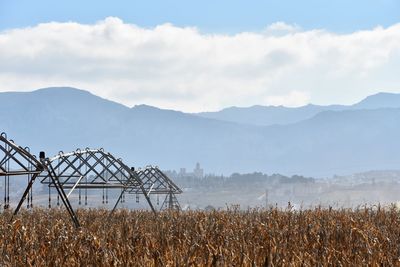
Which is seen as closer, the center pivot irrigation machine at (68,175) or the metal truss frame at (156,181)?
the center pivot irrigation machine at (68,175)

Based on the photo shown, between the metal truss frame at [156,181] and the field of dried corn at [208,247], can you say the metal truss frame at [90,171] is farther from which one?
the field of dried corn at [208,247]

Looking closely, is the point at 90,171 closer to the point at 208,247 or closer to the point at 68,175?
the point at 68,175

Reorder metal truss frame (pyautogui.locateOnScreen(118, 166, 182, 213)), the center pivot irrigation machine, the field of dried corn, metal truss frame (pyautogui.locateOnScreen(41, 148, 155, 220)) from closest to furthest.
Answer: the field of dried corn
the center pivot irrigation machine
metal truss frame (pyautogui.locateOnScreen(41, 148, 155, 220))
metal truss frame (pyautogui.locateOnScreen(118, 166, 182, 213))

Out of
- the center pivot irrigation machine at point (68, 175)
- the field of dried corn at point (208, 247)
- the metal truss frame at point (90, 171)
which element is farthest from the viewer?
the metal truss frame at point (90, 171)

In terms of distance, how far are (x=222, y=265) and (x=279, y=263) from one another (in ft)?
5.16

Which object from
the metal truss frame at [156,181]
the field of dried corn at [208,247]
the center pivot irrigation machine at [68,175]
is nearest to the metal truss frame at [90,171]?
the center pivot irrigation machine at [68,175]

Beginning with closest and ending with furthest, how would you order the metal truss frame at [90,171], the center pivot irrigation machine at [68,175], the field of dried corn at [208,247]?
the field of dried corn at [208,247]
the center pivot irrigation machine at [68,175]
the metal truss frame at [90,171]

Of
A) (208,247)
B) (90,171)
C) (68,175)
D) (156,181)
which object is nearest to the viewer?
(208,247)

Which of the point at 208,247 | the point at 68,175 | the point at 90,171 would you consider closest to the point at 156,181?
the point at 68,175

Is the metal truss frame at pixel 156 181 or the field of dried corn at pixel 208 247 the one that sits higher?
the metal truss frame at pixel 156 181

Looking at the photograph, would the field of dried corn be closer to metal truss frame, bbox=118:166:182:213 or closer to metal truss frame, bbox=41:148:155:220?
metal truss frame, bbox=41:148:155:220

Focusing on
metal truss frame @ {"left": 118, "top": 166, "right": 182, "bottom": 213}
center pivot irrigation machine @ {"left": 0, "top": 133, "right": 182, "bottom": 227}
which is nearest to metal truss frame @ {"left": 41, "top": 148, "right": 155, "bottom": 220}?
center pivot irrigation machine @ {"left": 0, "top": 133, "right": 182, "bottom": 227}

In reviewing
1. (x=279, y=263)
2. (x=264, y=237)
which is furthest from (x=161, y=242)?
(x=279, y=263)

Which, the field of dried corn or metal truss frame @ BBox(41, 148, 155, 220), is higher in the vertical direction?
metal truss frame @ BBox(41, 148, 155, 220)
